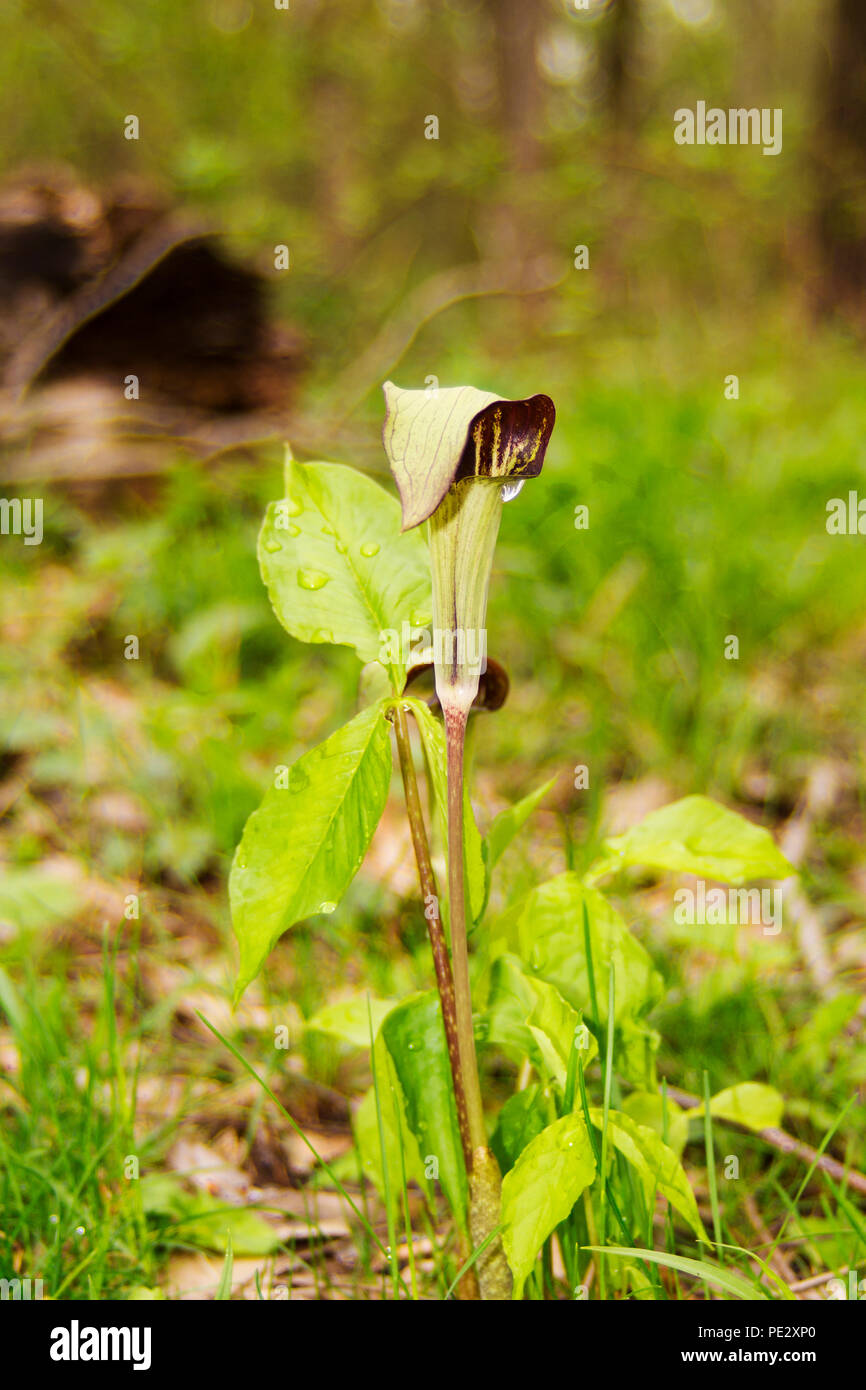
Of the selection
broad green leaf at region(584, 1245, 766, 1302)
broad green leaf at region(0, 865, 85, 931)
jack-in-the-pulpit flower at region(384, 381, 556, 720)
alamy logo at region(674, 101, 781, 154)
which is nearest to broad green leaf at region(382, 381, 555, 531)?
jack-in-the-pulpit flower at region(384, 381, 556, 720)

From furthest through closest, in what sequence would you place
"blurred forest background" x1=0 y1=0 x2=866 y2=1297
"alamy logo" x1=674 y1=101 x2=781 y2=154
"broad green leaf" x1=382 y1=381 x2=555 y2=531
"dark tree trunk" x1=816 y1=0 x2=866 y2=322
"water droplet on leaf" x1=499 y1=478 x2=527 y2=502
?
"alamy logo" x1=674 y1=101 x2=781 y2=154, "dark tree trunk" x1=816 y1=0 x2=866 y2=322, "blurred forest background" x1=0 y1=0 x2=866 y2=1297, "water droplet on leaf" x1=499 y1=478 x2=527 y2=502, "broad green leaf" x1=382 y1=381 x2=555 y2=531

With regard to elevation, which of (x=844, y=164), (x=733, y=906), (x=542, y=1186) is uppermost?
(x=844, y=164)

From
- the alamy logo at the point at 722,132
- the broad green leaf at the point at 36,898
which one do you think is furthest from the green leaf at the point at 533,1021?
the alamy logo at the point at 722,132

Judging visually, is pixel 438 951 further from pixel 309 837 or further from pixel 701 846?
pixel 701 846

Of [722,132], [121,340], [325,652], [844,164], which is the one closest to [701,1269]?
→ [325,652]

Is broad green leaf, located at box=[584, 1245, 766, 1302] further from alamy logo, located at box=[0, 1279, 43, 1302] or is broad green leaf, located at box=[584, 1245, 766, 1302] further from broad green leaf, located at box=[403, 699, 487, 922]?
alamy logo, located at box=[0, 1279, 43, 1302]

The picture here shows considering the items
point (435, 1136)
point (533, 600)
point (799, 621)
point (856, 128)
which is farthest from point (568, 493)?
point (856, 128)

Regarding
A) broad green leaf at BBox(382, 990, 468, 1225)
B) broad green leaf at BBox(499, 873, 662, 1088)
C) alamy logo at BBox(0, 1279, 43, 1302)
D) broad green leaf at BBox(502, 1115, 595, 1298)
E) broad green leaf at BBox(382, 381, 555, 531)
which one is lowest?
alamy logo at BBox(0, 1279, 43, 1302)

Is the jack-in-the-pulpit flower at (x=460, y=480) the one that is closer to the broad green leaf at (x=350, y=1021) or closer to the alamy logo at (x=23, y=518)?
the broad green leaf at (x=350, y=1021)
